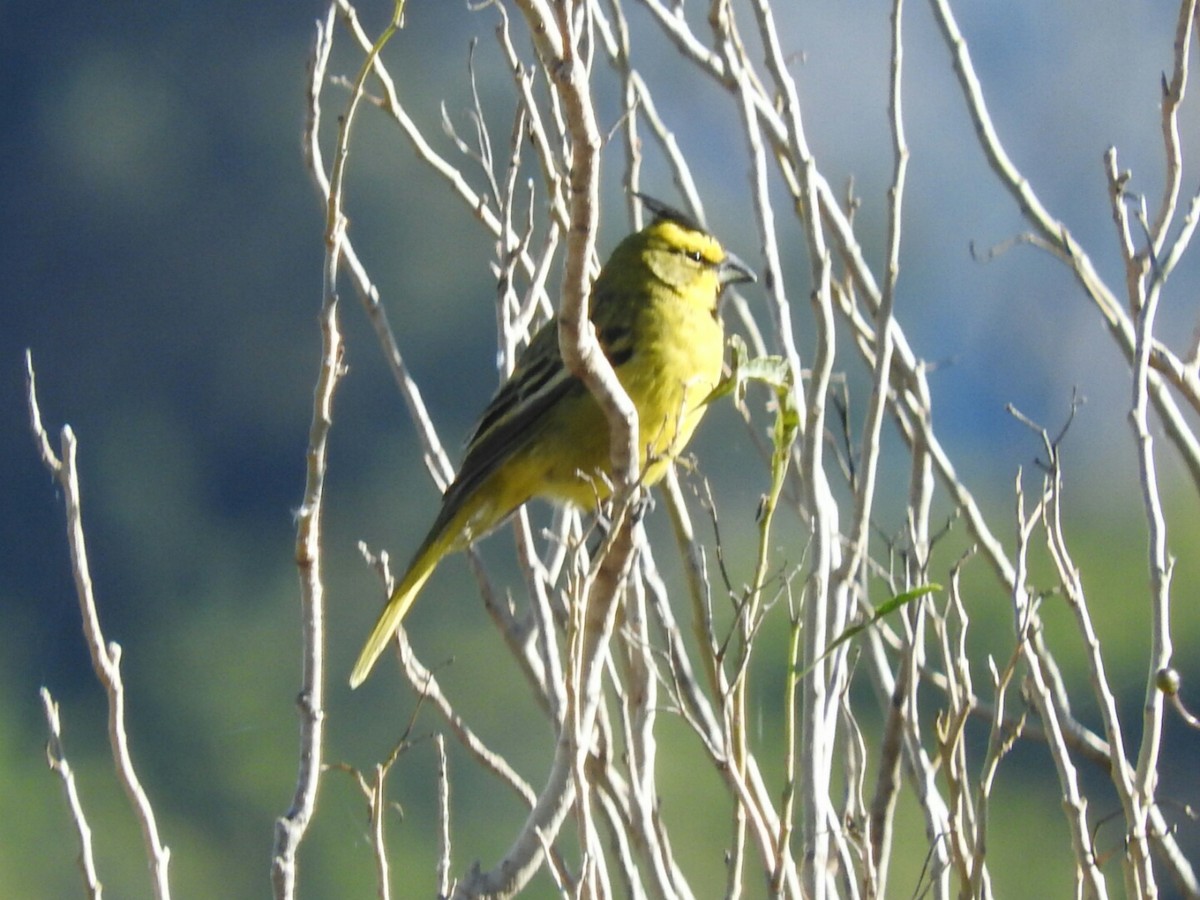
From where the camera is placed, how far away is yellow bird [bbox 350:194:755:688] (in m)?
3.98

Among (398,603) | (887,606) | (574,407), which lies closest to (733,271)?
(574,407)

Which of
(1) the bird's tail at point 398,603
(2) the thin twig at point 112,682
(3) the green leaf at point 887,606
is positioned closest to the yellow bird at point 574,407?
(1) the bird's tail at point 398,603

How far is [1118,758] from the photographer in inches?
96.9

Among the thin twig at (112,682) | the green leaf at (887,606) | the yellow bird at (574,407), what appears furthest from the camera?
the yellow bird at (574,407)

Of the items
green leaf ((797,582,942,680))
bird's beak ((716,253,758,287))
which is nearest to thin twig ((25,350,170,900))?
green leaf ((797,582,942,680))

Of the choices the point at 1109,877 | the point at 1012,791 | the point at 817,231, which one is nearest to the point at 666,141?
the point at 817,231

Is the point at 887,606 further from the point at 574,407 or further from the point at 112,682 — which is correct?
the point at 574,407

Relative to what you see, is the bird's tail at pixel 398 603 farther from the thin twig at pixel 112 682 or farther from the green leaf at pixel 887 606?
the green leaf at pixel 887 606

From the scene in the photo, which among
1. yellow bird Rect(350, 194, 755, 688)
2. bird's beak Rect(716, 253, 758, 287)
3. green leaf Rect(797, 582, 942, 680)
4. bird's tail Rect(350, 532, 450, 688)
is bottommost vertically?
green leaf Rect(797, 582, 942, 680)

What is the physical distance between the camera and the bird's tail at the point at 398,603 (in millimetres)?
3791

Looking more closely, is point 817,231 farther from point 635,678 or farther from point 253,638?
point 253,638

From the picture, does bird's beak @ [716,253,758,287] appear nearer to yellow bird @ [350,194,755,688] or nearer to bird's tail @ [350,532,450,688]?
yellow bird @ [350,194,755,688]

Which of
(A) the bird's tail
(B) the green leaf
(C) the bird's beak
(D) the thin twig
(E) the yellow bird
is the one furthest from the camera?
(C) the bird's beak

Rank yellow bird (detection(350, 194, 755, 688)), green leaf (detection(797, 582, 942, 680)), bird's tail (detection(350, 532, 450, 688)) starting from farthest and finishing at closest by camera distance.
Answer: yellow bird (detection(350, 194, 755, 688)), bird's tail (detection(350, 532, 450, 688)), green leaf (detection(797, 582, 942, 680))
